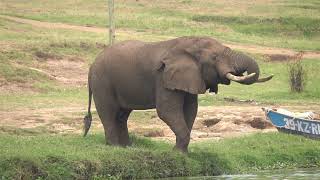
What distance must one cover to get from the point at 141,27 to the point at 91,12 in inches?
253

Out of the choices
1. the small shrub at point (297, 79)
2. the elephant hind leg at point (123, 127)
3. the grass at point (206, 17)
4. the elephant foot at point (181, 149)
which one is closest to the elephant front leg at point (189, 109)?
the elephant foot at point (181, 149)

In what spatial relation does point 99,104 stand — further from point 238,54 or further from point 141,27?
point 141,27

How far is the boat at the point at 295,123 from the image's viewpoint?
21516 millimetres

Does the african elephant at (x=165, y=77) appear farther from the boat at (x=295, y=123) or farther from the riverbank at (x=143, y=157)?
the boat at (x=295, y=123)

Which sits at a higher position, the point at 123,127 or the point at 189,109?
the point at 189,109

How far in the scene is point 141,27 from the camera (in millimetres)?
47469

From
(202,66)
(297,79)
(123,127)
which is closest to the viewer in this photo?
(202,66)

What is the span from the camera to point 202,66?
1855cm

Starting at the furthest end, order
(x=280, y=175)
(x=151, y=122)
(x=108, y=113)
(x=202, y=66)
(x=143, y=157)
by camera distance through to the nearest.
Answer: (x=151, y=122) < (x=108, y=113) < (x=202, y=66) < (x=280, y=175) < (x=143, y=157)

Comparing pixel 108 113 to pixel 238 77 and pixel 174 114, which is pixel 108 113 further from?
pixel 238 77

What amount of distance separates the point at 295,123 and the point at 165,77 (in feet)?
15.6

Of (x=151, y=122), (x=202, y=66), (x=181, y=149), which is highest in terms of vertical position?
(x=202, y=66)

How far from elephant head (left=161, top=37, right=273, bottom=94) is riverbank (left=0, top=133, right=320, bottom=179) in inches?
52.5

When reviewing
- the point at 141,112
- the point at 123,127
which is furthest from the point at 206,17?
the point at 123,127
